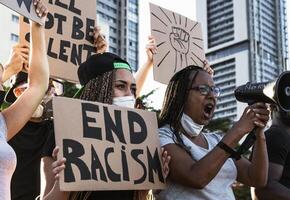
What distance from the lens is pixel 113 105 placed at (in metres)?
2.66

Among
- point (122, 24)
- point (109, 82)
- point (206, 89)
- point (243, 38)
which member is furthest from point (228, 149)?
point (122, 24)

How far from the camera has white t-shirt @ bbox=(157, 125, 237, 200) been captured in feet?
8.73

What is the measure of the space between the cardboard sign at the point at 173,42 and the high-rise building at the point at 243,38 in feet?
221

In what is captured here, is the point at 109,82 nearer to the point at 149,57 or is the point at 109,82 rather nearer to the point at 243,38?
the point at 149,57

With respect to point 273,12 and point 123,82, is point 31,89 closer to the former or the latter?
point 123,82

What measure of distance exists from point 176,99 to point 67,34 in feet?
3.87

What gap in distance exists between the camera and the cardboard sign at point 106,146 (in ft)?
8.00

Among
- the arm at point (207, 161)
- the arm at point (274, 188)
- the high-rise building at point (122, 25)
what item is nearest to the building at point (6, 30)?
the high-rise building at point (122, 25)

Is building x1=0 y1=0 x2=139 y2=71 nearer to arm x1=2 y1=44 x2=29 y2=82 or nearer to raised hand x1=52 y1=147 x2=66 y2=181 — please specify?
arm x1=2 y1=44 x2=29 y2=82

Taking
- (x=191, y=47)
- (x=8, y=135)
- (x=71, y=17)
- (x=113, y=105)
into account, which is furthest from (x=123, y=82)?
(x=191, y=47)

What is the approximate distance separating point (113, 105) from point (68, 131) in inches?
11.4

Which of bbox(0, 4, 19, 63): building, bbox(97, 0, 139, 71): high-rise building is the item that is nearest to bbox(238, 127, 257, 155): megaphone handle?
bbox(0, 4, 19, 63): building

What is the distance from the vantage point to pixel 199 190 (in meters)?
2.66

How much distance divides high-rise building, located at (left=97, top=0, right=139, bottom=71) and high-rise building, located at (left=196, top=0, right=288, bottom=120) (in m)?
12.5
